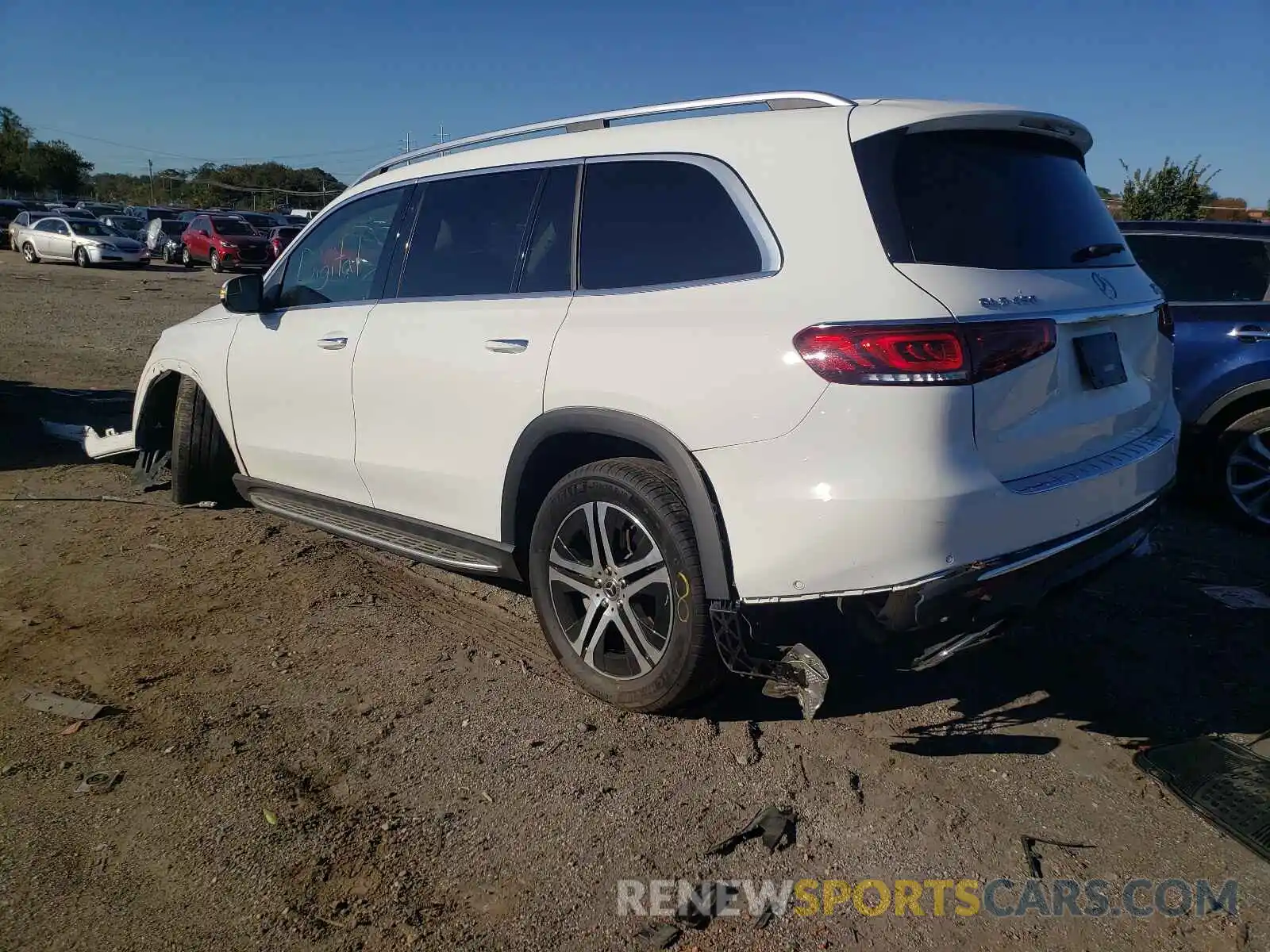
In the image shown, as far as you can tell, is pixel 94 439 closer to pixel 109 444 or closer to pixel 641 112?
pixel 109 444

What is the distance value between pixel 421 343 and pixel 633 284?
104 cm

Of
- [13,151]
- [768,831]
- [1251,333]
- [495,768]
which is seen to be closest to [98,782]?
[495,768]

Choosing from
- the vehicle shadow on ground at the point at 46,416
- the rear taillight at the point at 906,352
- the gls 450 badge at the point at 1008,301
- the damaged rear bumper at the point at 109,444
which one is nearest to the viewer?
the rear taillight at the point at 906,352

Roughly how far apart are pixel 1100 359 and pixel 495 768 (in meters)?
2.33

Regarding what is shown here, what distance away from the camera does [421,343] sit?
13.0 feet

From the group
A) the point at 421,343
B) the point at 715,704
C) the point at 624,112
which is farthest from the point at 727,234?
the point at 715,704

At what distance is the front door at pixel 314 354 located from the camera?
4.43 m

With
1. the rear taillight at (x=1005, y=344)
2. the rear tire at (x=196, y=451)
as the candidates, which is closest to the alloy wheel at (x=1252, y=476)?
the rear taillight at (x=1005, y=344)

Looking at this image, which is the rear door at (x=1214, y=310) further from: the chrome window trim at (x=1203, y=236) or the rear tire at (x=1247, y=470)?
the rear tire at (x=1247, y=470)

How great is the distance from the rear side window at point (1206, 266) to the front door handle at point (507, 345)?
→ 418 cm

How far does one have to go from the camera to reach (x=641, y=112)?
3531mm

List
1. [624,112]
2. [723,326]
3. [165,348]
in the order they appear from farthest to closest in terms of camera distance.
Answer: [165,348] < [624,112] < [723,326]

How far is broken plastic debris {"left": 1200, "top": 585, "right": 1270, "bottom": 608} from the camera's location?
4.65 meters

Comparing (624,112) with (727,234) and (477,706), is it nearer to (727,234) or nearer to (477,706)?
(727,234)
